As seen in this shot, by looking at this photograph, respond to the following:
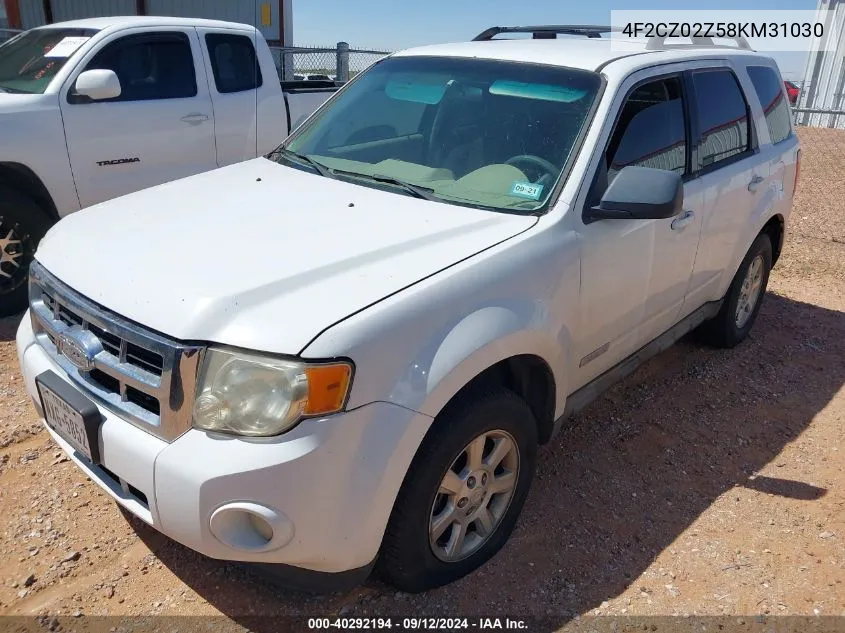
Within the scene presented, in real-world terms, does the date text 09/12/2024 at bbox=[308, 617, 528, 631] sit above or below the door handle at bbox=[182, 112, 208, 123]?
below

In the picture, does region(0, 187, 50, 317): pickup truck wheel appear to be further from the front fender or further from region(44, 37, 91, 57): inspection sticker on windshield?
the front fender

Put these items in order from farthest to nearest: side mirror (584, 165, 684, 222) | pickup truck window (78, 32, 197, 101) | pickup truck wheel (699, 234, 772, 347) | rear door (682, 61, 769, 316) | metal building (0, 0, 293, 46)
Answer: metal building (0, 0, 293, 46)
pickup truck window (78, 32, 197, 101)
pickup truck wheel (699, 234, 772, 347)
rear door (682, 61, 769, 316)
side mirror (584, 165, 684, 222)

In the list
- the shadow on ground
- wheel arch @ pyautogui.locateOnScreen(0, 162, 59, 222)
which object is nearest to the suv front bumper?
the shadow on ground

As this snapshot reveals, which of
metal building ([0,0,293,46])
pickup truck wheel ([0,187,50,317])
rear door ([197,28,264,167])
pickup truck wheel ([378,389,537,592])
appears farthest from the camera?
metal building ([0,0,293,46])

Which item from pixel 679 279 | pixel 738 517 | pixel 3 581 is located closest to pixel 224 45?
pixel 679 279

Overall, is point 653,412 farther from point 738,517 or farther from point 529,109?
point 529,109

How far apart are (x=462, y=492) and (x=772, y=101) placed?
360 centimetres

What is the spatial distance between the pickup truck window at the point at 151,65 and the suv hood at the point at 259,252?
2747mm

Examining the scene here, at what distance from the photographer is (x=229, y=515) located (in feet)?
6.77

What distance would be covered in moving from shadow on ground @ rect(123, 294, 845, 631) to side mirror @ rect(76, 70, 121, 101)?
131 inches

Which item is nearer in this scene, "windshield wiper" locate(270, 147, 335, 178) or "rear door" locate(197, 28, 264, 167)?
"windshield wiper" locate(270, 147, 335, 178)

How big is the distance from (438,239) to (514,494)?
1054 millimetres

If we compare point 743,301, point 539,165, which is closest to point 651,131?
point 539,165

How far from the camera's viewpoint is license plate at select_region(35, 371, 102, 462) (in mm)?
2271
